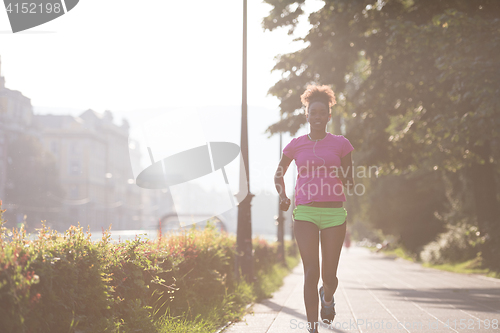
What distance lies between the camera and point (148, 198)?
151875 mm

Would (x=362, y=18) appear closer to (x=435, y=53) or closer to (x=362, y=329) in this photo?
(x=435, y=53)

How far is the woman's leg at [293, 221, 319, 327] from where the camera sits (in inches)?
182

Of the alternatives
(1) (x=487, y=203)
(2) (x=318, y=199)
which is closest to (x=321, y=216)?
(2) (x=318, y=199)

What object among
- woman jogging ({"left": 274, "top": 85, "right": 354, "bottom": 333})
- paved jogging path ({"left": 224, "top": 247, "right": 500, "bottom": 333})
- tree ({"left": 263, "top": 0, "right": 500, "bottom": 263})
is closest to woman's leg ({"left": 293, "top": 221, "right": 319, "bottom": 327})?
woman jogging ({"left": 274, "top": 85, "right": 354, "bottom": 333})

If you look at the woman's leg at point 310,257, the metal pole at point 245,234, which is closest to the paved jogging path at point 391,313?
the metal pole at point 245,234

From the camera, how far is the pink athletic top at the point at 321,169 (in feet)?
15.3

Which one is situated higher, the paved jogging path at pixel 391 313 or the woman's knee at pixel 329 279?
the woman's knee at pixel 329 279

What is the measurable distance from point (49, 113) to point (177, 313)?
4321 inches

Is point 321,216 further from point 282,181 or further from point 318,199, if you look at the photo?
point 282,181

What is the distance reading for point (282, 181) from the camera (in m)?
4.92

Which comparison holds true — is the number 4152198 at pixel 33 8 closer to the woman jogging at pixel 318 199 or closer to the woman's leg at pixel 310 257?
the woman jogging at pixel 318 199

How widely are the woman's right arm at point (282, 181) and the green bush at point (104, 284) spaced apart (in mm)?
1641

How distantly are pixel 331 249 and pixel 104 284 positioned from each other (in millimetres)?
1973

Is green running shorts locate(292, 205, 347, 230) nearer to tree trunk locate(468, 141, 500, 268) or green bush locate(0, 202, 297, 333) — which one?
green bush locate(0, 202, 297, 333)
